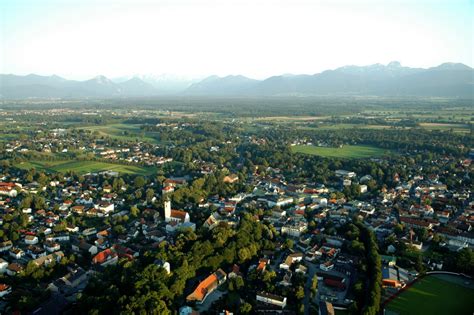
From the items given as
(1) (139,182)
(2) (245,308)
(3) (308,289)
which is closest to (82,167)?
(1) (139,182)

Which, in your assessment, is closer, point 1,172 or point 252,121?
point 1,172

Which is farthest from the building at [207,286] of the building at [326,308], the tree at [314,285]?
the building at [326,308]

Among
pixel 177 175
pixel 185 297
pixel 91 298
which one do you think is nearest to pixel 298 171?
pixel 177 175

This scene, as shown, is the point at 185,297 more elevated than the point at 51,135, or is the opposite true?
the point at 51,135

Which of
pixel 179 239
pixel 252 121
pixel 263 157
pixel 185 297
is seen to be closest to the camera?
pixel 185 297

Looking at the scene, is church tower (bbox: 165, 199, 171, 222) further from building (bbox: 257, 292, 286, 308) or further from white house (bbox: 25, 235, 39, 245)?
building (bbox: 257, 292, 286, 308)

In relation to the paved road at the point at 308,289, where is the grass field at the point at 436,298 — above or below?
below

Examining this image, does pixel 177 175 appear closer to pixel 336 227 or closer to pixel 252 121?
pixel 336 227

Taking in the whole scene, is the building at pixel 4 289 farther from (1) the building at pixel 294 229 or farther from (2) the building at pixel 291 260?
(1) the building at pixel 294 229
